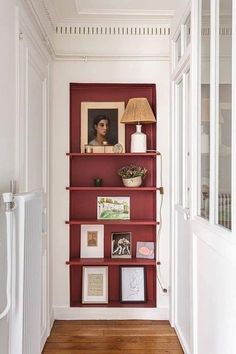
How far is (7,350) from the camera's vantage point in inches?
74.0

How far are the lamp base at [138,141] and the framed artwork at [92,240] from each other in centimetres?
78

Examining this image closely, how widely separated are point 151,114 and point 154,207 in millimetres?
825

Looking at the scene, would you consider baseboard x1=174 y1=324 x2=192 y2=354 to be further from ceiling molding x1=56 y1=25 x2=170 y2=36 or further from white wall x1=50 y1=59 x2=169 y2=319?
ceiling molding x1=56 y1=25 x2=170 y2=36

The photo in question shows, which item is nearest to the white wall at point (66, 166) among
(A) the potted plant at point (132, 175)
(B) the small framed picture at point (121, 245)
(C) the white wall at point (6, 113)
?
(A) the potted plant at point (132, 175)

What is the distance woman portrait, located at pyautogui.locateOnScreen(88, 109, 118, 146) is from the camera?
348 centimetres

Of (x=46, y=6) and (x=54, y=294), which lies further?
(x=54, y=294)

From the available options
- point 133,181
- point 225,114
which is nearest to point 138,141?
point 133,181

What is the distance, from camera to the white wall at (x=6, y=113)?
1794 millimetres

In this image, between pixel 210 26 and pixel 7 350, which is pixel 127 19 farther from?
pixel 7 350

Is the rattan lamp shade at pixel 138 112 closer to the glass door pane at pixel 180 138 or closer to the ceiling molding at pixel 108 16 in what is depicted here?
the glass door pane at pixel 180 138

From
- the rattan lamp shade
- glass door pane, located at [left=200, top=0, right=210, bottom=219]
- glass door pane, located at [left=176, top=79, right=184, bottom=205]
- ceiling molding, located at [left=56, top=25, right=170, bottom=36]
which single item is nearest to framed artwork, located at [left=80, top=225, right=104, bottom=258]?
glass door pane, located at [left=176, top=79, right=184, bottom=205]

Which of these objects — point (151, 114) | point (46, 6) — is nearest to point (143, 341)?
point (151, 114)

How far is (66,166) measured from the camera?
11.3 feet

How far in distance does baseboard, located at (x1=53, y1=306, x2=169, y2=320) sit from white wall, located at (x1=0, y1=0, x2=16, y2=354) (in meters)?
1.60
